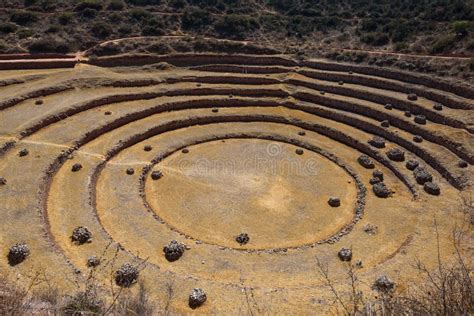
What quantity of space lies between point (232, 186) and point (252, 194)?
83.5 inches

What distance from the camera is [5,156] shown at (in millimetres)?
37094

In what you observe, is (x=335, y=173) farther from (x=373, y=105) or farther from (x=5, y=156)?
(x=5, y=156)

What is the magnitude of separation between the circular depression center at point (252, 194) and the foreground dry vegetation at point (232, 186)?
0.16m

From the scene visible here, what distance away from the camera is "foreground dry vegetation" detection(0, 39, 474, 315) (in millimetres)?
23688

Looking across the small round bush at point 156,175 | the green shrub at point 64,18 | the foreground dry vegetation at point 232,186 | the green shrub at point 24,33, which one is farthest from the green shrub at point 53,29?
the small round bush at point 156,175

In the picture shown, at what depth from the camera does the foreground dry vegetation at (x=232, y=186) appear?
2369 cm

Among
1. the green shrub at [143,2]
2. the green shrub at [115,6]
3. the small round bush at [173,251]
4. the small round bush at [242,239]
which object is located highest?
the green shrub at [143,2]

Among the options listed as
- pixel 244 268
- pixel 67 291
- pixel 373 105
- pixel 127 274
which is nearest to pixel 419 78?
pixel 373 105

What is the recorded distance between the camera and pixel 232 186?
3800cm

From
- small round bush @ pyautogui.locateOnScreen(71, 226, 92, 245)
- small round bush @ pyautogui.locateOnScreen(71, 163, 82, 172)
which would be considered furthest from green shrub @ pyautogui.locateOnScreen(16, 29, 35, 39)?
small round bush @ pyautogui.locateOnScreen(71, 226, 92, 245)

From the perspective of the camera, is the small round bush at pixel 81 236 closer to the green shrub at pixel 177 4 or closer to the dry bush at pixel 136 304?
the dry bush at pixel 136 304

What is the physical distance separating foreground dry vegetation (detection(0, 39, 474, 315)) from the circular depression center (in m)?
0.16

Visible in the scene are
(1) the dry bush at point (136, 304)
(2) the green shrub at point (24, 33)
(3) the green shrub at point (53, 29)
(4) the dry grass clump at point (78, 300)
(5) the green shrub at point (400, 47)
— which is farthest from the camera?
(3) the green shrub at point (53, 29)

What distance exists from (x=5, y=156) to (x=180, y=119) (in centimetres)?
1820
